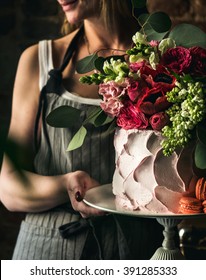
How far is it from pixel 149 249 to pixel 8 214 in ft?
3.05

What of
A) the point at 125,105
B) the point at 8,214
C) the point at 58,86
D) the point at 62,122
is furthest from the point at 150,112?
the point at 8,214

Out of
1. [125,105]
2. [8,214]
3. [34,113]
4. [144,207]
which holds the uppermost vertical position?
[125,105]

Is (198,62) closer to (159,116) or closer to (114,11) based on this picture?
(159,116)

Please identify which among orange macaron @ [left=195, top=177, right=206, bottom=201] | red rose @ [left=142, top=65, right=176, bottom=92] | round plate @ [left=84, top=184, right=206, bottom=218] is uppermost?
red rose @ [left=142, top=65, right=176, bottom=92]

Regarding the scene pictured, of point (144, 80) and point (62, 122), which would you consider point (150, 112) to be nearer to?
point (144, 80)

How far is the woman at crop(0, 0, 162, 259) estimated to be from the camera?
3.73 ft

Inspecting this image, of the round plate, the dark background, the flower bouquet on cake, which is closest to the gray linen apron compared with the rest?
the round plate

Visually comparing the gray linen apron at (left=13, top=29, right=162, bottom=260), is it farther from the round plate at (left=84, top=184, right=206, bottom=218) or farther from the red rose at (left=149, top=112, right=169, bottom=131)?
the red rose at (left=149, top=112, right=169, bottom=131)

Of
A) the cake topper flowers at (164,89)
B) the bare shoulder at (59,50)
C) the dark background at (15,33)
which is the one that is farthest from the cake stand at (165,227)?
the dark background at (15,33)

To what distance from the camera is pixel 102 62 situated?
0.81 meters

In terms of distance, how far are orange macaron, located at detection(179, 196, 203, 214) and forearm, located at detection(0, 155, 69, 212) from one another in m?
0.41

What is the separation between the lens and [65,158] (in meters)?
1.21

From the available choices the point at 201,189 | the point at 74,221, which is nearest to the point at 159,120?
the point at 201,189

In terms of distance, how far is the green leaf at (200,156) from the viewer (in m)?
0.71
